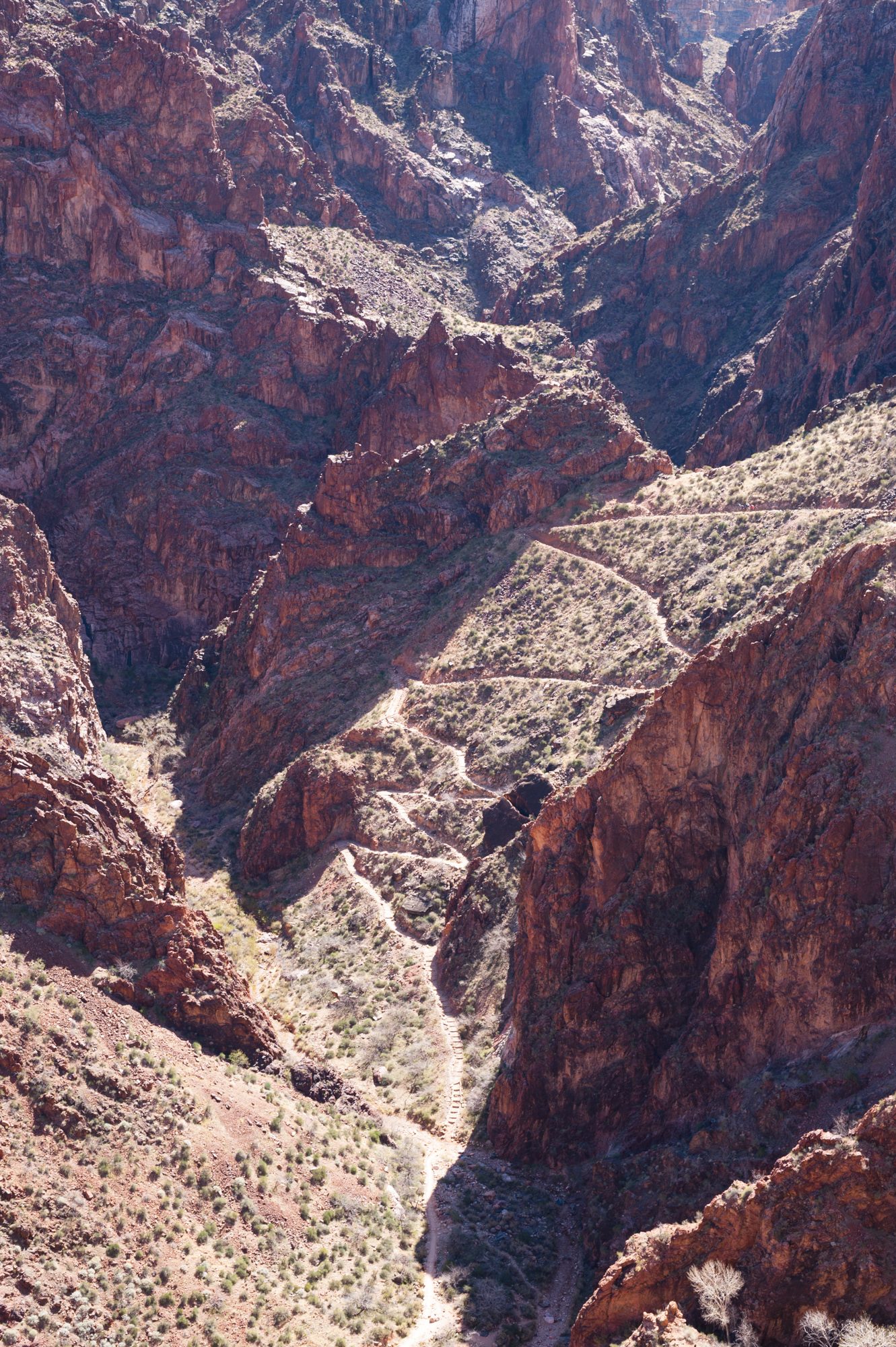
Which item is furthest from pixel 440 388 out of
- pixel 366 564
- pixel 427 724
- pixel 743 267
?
pixel 427 724

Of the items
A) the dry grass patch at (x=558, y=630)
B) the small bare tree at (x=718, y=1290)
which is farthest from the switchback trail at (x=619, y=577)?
the small bare tree at (x=718, y=1290)

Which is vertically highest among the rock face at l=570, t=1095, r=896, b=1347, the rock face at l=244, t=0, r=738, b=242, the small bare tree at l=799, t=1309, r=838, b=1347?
the rock face at l=244, t=0, r=738, b=242

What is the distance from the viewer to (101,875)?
43.4 metres

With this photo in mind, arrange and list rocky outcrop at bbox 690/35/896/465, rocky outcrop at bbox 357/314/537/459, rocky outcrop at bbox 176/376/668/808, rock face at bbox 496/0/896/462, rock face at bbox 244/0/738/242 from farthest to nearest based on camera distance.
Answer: rock face at bbox 244/0/738/242 → rock face at bbox 496/0/896/462 → rocky outcrop at bbox 357/314/537/459 → rocky outcrop at bbox 690/35/896/465 → rocky outcrop at bbox 176/376/668/808

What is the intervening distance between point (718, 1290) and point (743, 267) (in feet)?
355

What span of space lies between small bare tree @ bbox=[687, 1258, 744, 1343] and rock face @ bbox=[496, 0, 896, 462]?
78637 mm

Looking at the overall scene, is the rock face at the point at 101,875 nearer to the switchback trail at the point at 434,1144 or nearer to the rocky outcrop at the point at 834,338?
the switchback trail at the point at 434,1144

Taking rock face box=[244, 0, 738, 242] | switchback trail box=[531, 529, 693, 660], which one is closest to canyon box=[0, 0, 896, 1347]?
switchback trail box=[531, 529, 693, 660]

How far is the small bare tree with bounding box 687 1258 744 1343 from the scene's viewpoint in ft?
92.2

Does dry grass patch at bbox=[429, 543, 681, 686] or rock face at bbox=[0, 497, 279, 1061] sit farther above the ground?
dry grass patch at bbox=[429, 543, 681, 686]

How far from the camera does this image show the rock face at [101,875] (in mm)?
42344

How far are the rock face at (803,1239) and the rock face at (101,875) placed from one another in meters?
17.4

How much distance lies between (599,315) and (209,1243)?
355 feet

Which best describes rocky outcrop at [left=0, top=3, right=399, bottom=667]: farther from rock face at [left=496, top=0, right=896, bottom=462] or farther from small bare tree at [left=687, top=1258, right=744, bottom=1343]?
small bare tree at [left=687, top=1258, right=744, bottom=1343]
